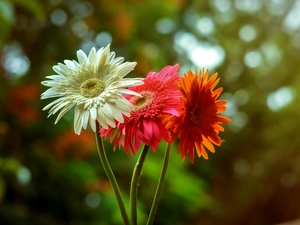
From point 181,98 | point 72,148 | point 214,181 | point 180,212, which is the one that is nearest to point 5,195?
A: point 72,148

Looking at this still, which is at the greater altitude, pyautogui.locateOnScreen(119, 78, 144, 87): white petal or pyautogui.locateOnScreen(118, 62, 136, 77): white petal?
pyautogui.locateOnScreen(118, 62, 136, 77): white petal

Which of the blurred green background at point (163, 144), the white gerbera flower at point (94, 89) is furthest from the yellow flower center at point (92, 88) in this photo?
the blurred green background at point (163, 144)

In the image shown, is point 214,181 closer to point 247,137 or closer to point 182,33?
point 247,137

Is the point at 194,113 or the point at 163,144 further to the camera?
the point at 163,144

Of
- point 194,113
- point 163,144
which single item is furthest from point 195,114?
point 163,144

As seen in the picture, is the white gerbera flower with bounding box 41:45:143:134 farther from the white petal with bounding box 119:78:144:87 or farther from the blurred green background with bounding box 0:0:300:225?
the blurred green background with bounding box 0:0:300:225

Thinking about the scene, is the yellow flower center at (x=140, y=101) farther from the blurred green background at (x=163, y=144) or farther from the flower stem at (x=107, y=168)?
the blurred green background at (x=163, y=144)

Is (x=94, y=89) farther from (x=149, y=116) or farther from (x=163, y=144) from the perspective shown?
(x=163, y=144)

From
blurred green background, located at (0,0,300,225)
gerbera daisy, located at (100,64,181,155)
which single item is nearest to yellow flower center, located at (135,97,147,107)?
gerbera daisy, located at (100,64,181,155)
